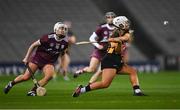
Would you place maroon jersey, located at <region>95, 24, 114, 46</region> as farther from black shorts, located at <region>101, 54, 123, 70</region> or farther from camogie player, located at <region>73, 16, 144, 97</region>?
black shorts, located at <region>101, 54, 123, 70</region>

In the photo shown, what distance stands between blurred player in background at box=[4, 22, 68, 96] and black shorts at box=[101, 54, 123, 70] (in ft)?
5.55

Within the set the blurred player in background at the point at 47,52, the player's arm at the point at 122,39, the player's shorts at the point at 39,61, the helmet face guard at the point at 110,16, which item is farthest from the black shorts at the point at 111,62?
the helmet face guard at the point at 110,16

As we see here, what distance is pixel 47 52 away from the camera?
719 inches

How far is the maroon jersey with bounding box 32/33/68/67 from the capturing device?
18.0 metres

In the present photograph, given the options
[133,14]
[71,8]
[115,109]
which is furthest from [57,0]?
[115,109]

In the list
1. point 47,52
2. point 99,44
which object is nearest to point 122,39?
point 47,52

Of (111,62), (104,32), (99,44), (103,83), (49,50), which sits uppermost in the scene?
(104,32)

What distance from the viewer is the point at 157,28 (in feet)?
133

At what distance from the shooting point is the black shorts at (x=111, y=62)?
A: 16609mm

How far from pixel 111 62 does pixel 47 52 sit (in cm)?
222

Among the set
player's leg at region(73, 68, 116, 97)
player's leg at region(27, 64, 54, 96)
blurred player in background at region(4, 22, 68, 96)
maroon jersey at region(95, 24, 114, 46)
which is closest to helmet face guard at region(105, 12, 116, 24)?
maroon jersey at region(95, 24, 114, 46)

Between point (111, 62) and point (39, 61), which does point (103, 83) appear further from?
point (39, 61)

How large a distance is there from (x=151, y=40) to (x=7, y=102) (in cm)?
2476

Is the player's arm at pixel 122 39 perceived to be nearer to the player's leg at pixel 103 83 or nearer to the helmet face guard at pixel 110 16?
the player's leg at pixel 103 83
